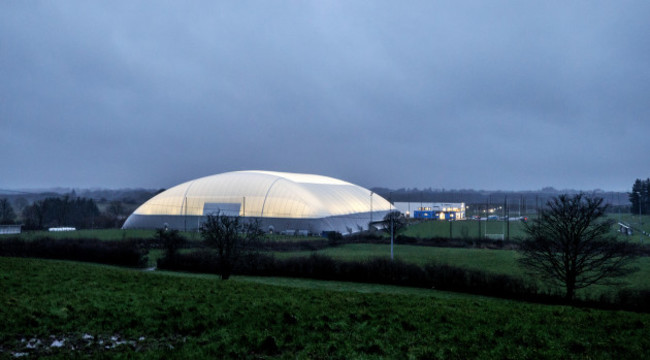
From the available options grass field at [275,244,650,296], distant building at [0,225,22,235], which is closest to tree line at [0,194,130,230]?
distant building at [0,225,22,235]

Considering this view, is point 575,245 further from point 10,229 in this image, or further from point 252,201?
point 10,229

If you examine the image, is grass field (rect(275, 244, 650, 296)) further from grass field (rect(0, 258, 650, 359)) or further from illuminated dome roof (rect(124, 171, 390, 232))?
grass field (rect(0, 258, 650, 359))

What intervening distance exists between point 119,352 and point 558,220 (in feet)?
50.1

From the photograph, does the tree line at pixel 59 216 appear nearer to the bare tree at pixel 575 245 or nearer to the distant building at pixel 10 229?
the distant building at pixel 10 229

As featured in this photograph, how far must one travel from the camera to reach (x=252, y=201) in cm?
4812

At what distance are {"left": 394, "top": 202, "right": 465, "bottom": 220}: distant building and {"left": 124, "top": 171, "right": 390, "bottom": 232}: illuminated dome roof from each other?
2193 cm

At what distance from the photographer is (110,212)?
218 ft

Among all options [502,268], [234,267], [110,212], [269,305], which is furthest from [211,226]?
[110,212]

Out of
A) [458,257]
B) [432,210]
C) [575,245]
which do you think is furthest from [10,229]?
[432,210]

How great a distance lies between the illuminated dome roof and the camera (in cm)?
4656

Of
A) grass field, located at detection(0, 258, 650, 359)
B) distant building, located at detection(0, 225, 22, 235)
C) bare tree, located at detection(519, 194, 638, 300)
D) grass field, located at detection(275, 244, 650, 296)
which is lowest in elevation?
grass field, located at detection(275, 244, 650, 296)

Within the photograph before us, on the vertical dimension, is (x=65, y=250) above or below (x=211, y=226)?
below

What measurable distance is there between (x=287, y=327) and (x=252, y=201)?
132 ft

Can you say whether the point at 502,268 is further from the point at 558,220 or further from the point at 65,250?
the point at 65,250
